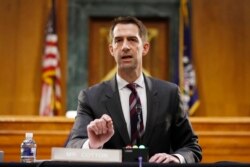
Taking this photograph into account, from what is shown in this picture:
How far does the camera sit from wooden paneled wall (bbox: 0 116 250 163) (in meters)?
5.79

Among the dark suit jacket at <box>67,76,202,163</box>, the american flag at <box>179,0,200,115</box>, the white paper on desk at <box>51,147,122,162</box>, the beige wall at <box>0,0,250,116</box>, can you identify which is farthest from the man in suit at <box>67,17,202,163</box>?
the beige wall at <box>0,0,250,116</box>

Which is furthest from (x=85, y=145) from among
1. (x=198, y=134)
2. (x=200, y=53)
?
(x=200, y=53)

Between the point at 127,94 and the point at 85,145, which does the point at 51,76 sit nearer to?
the point at 127,94

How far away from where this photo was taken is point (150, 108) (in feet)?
11.3

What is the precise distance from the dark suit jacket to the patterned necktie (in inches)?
1.5

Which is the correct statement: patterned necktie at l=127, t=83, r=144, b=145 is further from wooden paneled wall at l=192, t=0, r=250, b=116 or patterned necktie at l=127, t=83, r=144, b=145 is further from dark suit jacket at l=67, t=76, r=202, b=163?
wooden paneled wall at l=192, t=0, r=250, b=116

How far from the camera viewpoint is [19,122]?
19.4ft

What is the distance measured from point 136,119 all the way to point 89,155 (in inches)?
38.1

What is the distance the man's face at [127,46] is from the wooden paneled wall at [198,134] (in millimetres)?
2543

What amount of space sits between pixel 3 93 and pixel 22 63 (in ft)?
1.81

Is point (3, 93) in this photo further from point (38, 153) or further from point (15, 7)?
point (38, 153)

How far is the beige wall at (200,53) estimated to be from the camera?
8.28 meters

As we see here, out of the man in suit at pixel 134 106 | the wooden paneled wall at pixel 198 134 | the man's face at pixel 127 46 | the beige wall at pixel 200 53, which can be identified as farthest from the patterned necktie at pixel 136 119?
the beige wall at pixel 200 53

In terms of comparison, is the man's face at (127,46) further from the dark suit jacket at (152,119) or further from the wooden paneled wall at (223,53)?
the wooden paneled wall at (223,53)
